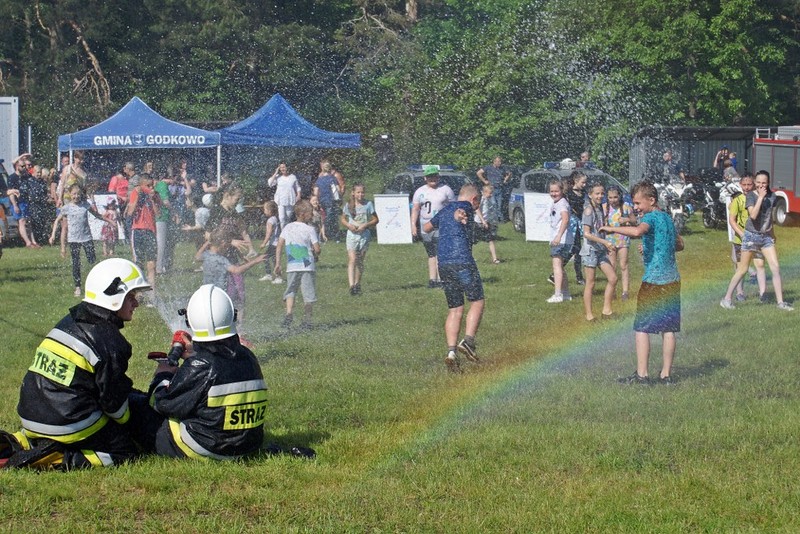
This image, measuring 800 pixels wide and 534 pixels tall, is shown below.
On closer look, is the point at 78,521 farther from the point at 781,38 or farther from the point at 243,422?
the point at 781,38

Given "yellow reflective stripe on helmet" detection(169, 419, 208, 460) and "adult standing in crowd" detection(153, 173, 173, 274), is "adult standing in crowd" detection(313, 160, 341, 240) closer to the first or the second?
"adult standing in crowd" detection(153, 173, 173, 274)

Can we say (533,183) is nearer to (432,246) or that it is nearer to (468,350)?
(432,246)

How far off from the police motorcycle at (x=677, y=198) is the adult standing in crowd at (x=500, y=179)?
4005 millimetres

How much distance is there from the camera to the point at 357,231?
17.8 metres

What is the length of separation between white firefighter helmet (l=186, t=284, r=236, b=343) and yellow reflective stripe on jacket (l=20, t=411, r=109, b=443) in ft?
2.51

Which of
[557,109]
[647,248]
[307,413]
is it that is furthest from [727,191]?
[307,413]

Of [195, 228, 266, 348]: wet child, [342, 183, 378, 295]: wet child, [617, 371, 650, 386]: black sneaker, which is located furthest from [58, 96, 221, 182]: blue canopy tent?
[617, 371, 650, 386]: black sneaker

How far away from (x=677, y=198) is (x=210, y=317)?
921 inches

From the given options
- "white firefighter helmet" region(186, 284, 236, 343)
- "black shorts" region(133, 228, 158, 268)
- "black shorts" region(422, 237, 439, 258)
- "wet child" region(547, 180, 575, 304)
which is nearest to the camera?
"white firefighter helmet" region(186, 284, 236, 343)

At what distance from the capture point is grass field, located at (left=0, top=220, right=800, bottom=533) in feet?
20.8

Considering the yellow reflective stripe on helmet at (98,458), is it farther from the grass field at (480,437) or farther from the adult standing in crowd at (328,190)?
the adult standing in crowd at (328,190)

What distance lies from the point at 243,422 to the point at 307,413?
2.00 metres

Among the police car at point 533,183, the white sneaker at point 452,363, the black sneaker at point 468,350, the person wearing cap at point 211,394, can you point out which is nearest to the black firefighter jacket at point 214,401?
the person wearing cap at point 211,394

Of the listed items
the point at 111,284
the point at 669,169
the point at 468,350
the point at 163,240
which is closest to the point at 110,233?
the point at 163,240
